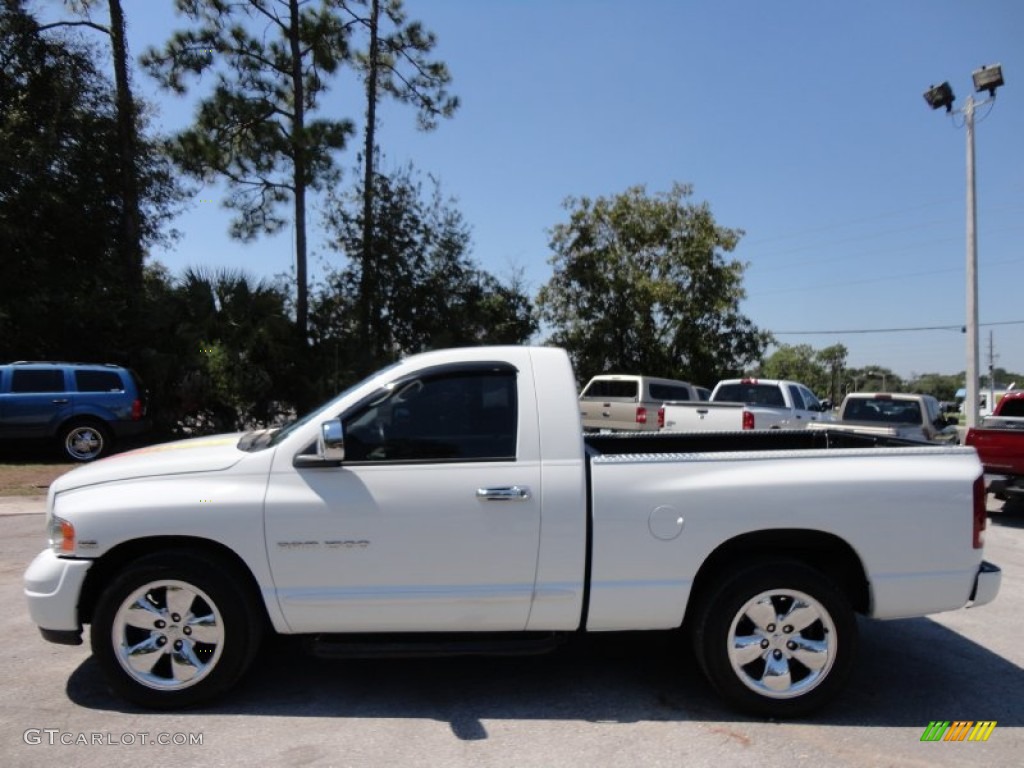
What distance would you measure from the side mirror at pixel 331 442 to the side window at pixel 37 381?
12.0 metres

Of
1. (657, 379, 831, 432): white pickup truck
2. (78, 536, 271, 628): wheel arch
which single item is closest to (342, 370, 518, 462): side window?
(78, 536, 271, 628): wheel arch

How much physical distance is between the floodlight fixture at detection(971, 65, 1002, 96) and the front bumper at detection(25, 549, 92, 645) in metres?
20.4

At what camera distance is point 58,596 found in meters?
3.60

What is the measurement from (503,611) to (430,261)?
20.9 m

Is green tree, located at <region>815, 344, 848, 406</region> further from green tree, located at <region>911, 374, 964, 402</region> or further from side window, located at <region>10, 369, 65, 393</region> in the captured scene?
side window, located at <region>10, 369, 65, 393</region>

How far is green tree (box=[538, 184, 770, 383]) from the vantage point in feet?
91.9

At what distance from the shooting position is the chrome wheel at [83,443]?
13.3m

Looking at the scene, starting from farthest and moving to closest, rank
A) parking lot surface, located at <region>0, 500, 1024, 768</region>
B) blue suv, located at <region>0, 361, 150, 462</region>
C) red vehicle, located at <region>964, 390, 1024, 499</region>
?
blue suv, located at <region>0, 361, 150, 462</region>
red vehicle, located at <region>964, 390, 1024, 499</region>
parking lot surface, located at <region>0, 500, 1024, 768</region>

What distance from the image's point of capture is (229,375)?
1669 cm

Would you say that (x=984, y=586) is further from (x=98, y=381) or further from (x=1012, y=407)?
(x=98, y=381)

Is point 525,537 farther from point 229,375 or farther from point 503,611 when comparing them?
point 229,375

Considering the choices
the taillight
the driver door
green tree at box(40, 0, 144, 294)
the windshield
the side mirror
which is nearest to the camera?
the side mirror

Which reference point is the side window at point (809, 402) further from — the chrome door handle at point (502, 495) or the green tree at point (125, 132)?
the green tree at point (125, 132)

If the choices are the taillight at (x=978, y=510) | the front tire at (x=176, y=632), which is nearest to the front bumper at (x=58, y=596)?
the front tire at (x=176, y=632)
